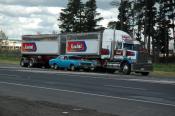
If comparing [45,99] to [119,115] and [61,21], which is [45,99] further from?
[61,21]

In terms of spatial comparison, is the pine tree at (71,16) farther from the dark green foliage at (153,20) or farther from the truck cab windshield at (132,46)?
the truck cab windshield at (132,46)

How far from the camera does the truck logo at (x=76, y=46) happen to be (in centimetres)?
4644

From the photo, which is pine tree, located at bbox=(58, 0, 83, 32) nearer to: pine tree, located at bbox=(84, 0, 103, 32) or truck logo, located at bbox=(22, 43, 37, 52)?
pine tree, located at bbox=(84, 0, 103, 32)

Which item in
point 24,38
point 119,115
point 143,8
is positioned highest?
point 143,8

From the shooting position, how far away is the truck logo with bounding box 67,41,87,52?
152 feet

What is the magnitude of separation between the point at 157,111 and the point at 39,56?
4009cm

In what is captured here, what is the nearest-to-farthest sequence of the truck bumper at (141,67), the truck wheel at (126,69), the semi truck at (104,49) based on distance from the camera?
the truck bumper at (141,67) < the truck wheel at (126,69) < the semi truck at (104,49)

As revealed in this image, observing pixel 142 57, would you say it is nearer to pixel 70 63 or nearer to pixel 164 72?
pixel 164 72

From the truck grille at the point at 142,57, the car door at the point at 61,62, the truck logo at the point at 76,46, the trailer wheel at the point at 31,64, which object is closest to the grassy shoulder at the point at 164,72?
the truck grille at the point at 142,57

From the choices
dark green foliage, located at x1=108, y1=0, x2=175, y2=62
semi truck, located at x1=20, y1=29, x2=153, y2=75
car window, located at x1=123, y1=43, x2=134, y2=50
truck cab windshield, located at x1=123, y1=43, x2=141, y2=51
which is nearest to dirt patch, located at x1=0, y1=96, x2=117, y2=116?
semi truck, located at x1=20, y1=29, x2=153, y2=75

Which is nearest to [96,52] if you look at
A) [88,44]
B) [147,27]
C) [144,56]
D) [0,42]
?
[88,44]

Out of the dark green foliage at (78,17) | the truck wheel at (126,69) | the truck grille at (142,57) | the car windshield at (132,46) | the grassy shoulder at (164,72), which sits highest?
the dark green foliage at (78,17)

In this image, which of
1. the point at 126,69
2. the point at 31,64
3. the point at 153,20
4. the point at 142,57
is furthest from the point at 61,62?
the point at 153,20

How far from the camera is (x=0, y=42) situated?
141 meters
